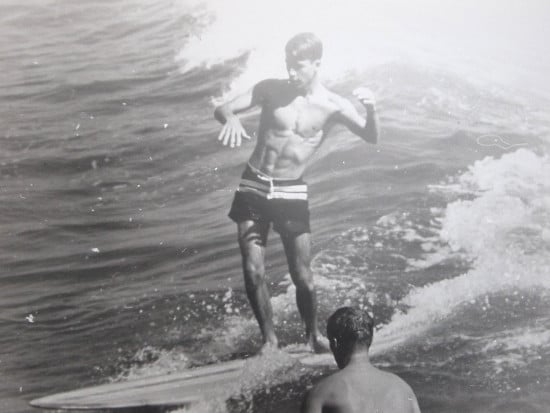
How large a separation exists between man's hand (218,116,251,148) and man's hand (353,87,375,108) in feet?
1.59

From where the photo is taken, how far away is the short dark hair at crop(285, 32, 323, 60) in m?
2.92

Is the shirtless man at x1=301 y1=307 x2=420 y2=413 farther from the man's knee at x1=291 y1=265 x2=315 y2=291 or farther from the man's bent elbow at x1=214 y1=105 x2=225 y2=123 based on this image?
the man's bent elbow at x1=214 y1=105 x2=225 y2=123

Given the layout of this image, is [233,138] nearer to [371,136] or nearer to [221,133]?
[221,133]

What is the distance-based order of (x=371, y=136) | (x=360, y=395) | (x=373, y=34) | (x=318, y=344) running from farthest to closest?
(x=373, y=34) → (x=371, y=136) → (x=318, y=344) → (x=360, y=395)

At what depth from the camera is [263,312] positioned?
2.78 metres

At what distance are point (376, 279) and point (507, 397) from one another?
0.67m

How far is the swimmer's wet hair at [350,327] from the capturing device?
1.98 m

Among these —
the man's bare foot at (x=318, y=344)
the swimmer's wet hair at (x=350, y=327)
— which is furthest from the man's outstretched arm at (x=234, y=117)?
the swimmer's wet hair at (x=350, y=327)

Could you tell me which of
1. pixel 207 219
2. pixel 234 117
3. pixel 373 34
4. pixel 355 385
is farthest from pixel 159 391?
pixel 373 34

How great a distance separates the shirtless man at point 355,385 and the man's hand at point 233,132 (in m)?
1.08

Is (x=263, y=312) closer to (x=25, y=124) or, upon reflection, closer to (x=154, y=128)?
(x=154, y=128)

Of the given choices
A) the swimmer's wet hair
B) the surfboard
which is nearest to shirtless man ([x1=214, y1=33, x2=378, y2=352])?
the surfboard

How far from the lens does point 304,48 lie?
9.61 feet

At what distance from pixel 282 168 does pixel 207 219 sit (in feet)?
1.22
